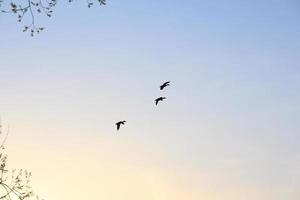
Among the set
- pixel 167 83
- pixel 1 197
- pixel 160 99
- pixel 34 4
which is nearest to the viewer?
pixel 34 4

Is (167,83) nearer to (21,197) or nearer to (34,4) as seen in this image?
(34,4)

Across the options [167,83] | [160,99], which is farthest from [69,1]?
[160,99]

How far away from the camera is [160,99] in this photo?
76.8 feet

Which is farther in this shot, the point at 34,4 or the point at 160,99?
the point at 160,99

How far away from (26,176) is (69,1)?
1920 centimetres

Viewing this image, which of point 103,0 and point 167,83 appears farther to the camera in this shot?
point 167,83

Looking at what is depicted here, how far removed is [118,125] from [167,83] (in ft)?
14.3

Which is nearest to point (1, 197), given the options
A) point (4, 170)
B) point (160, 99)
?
point (4, 170)

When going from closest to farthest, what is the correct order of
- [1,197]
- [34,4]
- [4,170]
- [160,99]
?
[34,4] < [160,99] < [1,197] < [4,170]

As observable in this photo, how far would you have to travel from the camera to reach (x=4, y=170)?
98.4 feet

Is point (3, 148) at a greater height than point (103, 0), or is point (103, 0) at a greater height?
point (3, 148)

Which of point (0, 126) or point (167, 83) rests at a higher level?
point (0, 126)

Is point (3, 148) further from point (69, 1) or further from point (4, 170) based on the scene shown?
point (69, 1)

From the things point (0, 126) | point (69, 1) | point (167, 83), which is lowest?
point (69, 1)
